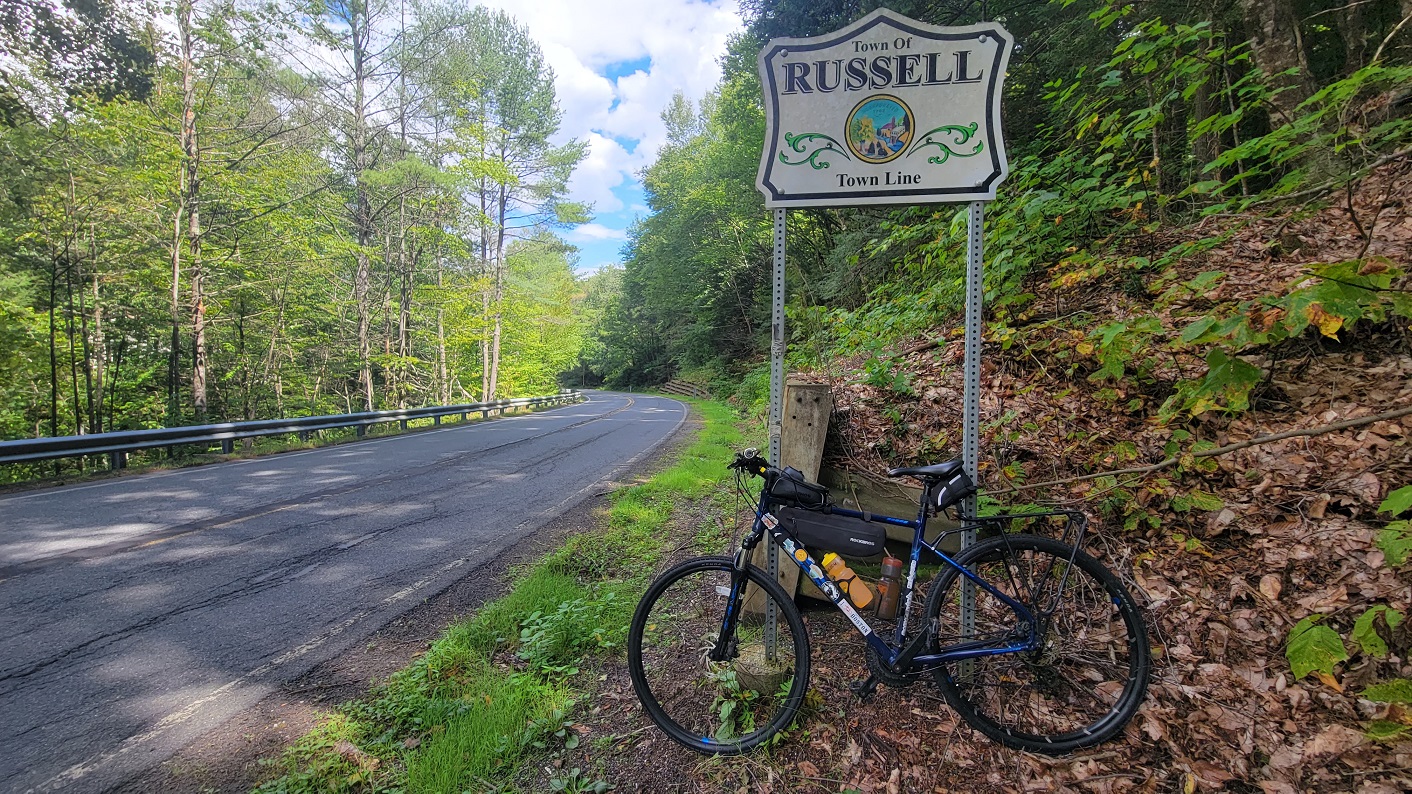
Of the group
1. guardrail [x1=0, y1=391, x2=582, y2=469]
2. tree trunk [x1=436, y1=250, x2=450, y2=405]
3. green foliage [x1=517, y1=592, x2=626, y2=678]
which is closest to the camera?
green foliage [x1=517, y1=592, x2=626, y2=678]

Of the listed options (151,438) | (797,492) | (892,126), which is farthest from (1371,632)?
(151,438)

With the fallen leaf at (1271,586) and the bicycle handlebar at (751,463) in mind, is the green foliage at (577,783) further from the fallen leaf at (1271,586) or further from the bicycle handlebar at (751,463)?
the fallen leaf at (1271,586)

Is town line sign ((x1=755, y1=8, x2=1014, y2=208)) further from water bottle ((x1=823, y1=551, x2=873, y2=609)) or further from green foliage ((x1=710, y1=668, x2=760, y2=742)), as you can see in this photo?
green foliage ((x1=710, y1=668, x2=760, y2=742))

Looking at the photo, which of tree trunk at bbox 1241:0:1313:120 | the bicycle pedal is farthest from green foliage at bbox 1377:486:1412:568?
tree trunk at bbox 1241:0:1313:120

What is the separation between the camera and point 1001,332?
3.69 meters

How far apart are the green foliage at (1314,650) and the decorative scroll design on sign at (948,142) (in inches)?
79.7

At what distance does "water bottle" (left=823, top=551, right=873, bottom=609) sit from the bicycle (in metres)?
0.04

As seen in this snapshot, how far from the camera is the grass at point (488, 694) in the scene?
198 centimetres

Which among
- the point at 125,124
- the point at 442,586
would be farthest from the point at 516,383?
the point at 442,586

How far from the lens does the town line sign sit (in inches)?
87.0

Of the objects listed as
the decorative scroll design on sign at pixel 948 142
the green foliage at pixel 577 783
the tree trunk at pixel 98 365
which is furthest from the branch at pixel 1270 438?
the tree trunk at pixel 98 365

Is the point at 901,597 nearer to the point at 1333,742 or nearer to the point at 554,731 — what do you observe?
the point at 1333,742

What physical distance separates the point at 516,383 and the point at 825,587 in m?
25.7

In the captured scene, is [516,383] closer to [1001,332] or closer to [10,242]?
[10,242]
